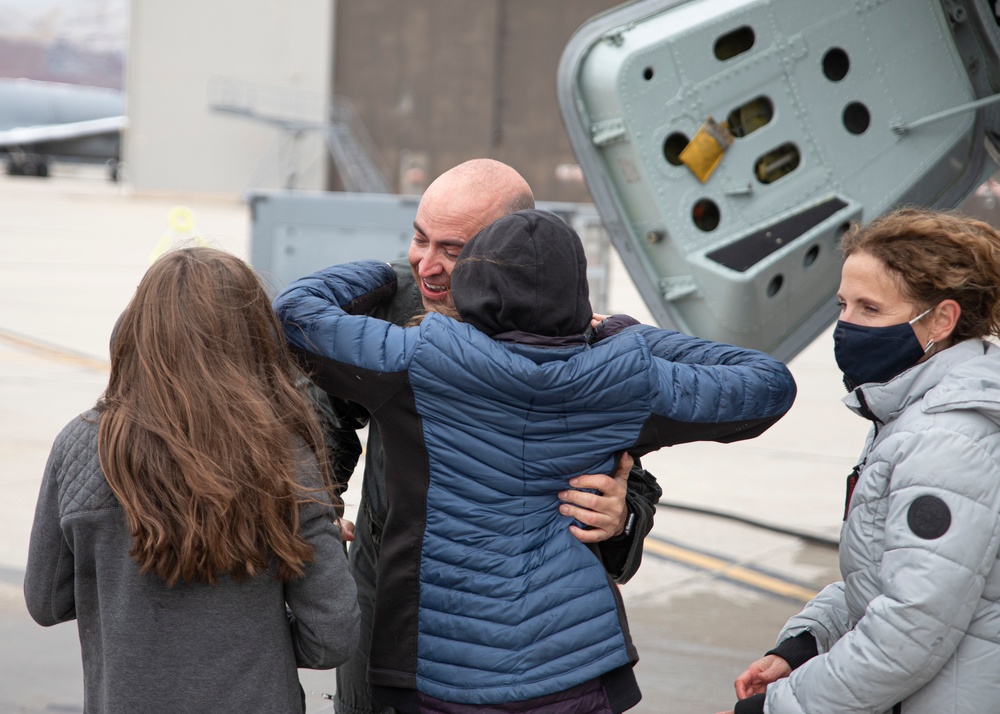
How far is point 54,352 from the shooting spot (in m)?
10.2

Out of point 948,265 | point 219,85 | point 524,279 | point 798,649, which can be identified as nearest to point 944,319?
point 948,265

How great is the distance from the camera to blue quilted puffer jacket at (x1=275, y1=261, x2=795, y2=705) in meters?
1.99

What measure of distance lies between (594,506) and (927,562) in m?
0.63

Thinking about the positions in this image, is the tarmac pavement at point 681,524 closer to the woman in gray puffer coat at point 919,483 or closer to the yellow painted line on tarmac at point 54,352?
the yellow painted line on tarmac at point 54,352

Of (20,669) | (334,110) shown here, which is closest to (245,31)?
(334,110)

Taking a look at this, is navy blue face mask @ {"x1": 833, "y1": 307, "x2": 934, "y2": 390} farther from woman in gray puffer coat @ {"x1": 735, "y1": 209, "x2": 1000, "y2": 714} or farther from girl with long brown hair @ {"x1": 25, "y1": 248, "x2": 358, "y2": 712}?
girl with long brown hair @ {"x1": 25, "y1": 248, "x2": 358, "y2": 712}

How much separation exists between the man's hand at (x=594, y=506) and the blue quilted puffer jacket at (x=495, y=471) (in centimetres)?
2

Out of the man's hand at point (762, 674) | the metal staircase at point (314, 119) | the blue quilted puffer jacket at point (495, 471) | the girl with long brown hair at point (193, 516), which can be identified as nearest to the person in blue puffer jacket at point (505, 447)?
the blue quilted puffer jacket at point (495, 471)

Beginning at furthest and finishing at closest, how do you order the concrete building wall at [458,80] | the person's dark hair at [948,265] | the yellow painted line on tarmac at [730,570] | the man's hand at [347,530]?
the concrete building wall at [458,80] < the yellow painted line on tarmac at [730,570] < the man's hand at [347,530] < the person's dark hair at [948,265]

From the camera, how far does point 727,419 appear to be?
213 cm

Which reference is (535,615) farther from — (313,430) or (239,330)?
(239,330)

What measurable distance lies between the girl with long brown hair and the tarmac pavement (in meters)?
0.51

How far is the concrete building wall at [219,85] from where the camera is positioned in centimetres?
3853

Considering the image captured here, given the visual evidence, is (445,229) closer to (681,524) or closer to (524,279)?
(524,279)
